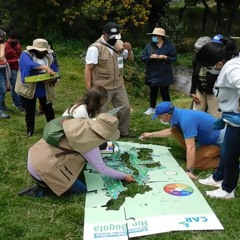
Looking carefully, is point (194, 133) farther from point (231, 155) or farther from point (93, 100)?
point (93, 100)

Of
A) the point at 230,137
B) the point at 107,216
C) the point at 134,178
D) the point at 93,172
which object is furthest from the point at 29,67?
the point at 230,137

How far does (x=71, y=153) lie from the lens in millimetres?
3395

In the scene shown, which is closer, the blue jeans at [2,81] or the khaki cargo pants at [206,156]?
the khaki cargo pants at [206,156]

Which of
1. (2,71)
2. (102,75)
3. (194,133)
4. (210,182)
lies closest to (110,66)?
(102,75)

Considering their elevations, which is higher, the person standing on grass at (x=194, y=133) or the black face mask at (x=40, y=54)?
the black face mask at (x=40, y=54)

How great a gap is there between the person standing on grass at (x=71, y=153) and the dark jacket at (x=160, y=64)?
3.28 m

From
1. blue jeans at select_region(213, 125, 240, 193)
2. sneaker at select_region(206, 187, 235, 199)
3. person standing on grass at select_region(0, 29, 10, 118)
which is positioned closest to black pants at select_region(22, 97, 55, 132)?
person standing on grass at select_region(0, 29, 10, 118)

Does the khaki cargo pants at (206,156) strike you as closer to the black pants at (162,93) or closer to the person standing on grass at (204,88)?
the person standing on grass at (204,88)

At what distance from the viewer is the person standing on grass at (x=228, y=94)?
110 inches

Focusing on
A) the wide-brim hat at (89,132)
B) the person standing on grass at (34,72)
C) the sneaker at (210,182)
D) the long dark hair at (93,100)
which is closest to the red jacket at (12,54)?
the person standing on grass at (34,72)

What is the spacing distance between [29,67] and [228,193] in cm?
302

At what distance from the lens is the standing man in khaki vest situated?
4871 millimetres

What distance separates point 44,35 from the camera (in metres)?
15.9

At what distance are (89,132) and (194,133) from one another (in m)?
1.16
